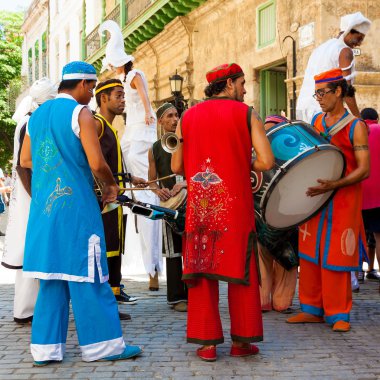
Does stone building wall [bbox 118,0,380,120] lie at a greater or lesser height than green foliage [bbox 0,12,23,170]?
lesser

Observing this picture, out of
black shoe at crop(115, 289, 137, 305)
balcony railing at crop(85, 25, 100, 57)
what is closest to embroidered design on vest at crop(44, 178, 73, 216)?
black shoe at crop(115, 289, 137, 305)

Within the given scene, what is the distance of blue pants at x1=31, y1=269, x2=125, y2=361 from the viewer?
4.24m

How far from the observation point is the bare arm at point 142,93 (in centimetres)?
731

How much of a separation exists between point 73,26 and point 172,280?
27426mm

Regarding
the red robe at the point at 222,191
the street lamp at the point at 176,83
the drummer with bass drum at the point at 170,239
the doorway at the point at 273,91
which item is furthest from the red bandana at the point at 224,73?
the street lamp at the point at 176,83

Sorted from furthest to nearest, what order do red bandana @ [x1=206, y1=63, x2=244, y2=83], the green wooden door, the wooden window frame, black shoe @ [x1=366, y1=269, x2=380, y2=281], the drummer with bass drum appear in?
the green wooden door < the wooden window frame < black shoe @ [x1=366, y1=269, x2=380, y2=281] < the drummer with bass drum < red bandana @ [x1=206, y1=63, x2=244, y2=83]

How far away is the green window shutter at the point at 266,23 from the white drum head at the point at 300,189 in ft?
27.4

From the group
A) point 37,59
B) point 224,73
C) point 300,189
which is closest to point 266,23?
point 300,189

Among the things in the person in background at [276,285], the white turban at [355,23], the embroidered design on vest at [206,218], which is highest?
the white turban at [355,23]

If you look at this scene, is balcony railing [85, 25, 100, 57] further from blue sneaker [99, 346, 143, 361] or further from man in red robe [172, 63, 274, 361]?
blue sneaker [99, 346, 143, 361]

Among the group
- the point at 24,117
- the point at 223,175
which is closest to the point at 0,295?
the point at 24,117

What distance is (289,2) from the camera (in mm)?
12414

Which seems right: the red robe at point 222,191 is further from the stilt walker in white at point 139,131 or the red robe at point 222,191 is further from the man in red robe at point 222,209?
the stilt walker in white at point 139,131

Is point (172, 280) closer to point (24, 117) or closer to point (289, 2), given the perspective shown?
point (24, 117)
